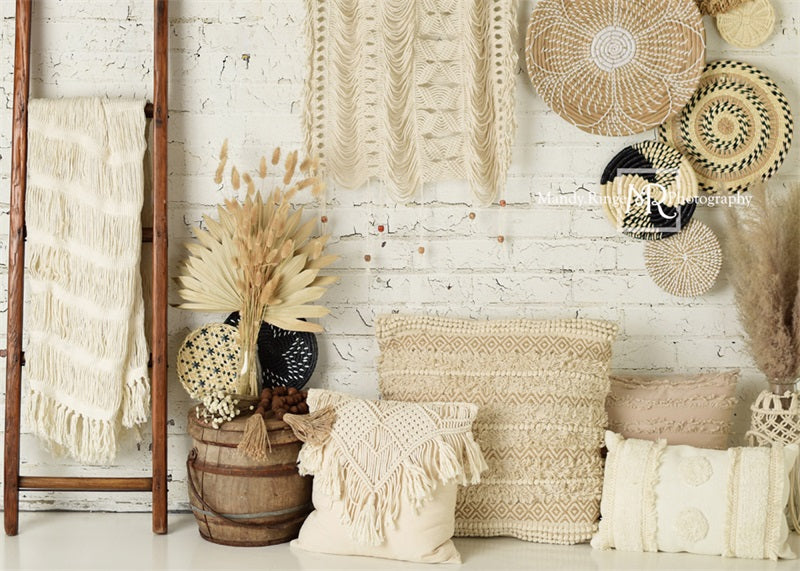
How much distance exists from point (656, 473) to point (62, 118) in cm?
181

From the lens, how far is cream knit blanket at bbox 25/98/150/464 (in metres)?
2.27

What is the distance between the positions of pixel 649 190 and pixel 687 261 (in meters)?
0.23

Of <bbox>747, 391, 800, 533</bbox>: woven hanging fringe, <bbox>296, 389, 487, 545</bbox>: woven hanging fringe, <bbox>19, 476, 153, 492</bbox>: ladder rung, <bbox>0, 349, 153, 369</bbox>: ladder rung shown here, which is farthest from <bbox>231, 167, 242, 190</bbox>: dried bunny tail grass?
<bbox>747, 391, 800, 533</bbox>: woven hanging fringe

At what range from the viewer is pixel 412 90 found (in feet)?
7.66

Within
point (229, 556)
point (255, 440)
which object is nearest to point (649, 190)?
point (255, 440)

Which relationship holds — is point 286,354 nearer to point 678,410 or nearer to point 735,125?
point 678,410

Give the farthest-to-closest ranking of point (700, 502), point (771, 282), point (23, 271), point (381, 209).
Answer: point (381, 209)
point (23, 271)
point (771, 282)
point (700, 502)

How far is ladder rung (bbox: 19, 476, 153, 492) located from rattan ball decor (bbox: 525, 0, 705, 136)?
5.00 ft

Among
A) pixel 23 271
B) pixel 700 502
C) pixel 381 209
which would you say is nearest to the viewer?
pixel 700 502

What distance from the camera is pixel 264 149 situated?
2.39 m

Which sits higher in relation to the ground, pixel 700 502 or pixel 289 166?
pixel 289 166

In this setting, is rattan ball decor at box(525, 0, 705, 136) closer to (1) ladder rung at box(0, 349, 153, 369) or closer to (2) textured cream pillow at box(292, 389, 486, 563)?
(2) textured cream pillow at box(292, 389, 486, 563)

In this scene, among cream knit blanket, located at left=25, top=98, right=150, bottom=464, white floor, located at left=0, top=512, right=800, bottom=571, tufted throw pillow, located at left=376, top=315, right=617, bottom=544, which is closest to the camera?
white floor, located at left=0, top=512, right=800, bottom=571

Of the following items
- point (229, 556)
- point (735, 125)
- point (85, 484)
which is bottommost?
point (229, 556)
